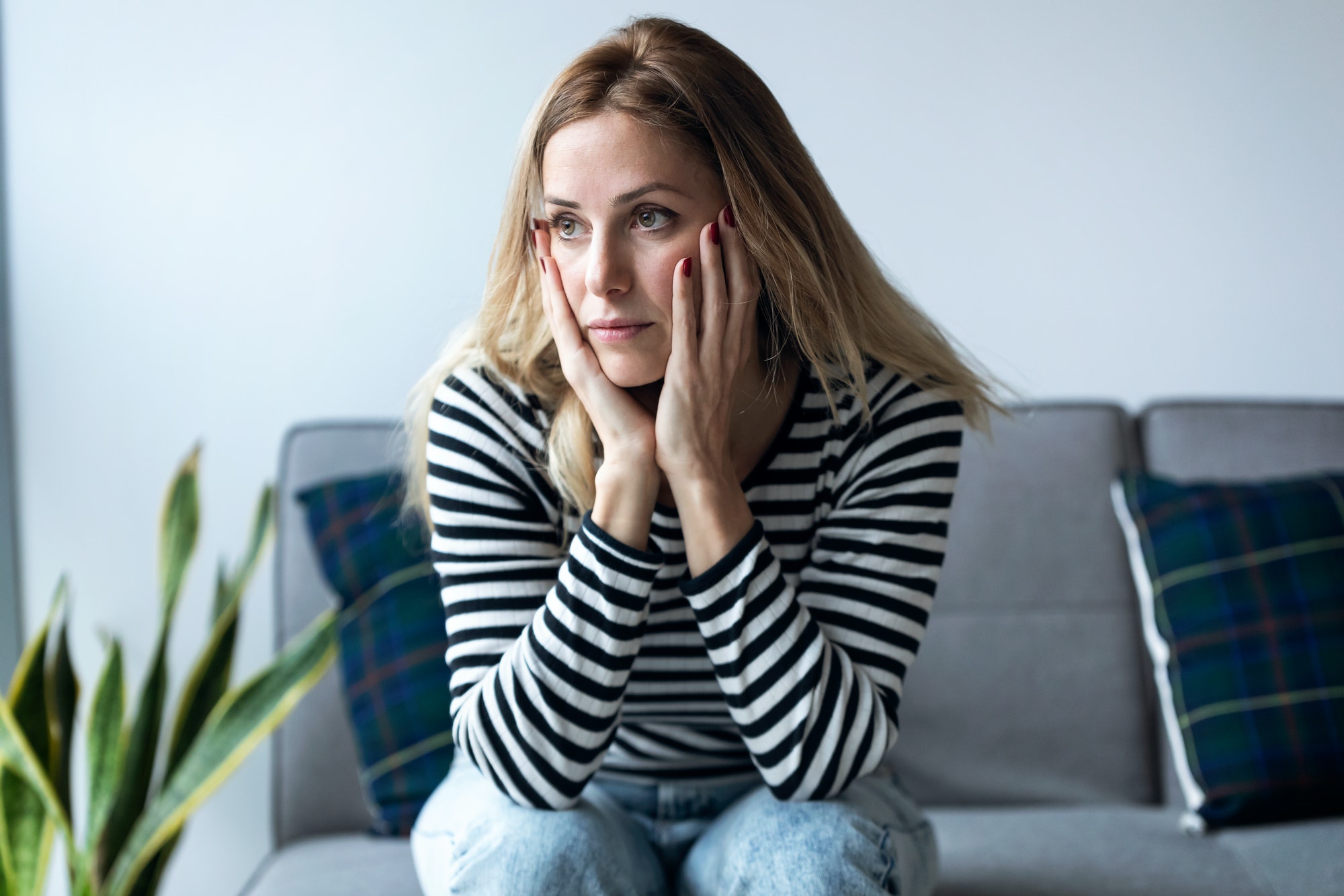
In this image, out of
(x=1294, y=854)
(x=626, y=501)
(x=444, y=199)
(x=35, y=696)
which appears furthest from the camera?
(x=444, y=199)

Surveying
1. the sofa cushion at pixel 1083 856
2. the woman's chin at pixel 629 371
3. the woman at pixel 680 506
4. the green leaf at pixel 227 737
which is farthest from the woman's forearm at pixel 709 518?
the green leaf at pixel 227 737

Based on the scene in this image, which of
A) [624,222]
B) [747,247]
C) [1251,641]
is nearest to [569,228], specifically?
[624,222]

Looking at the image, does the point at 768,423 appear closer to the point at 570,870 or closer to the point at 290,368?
the point at 570,870

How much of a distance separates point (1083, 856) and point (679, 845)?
22.4 inches

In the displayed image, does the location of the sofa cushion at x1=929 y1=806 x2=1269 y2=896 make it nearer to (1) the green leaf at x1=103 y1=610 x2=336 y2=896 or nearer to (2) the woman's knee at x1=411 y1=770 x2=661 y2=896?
(2) the woman's knee at x1=411 y1=770 x2=661 y2=896

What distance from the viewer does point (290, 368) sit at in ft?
6.30

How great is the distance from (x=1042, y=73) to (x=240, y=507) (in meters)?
1.62

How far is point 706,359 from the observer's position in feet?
3.57

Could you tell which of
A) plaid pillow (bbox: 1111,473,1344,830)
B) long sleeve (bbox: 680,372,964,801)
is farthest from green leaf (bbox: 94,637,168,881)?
plaid pillow (bbox: 1111,473,1344,830)

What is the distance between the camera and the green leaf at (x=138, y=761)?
1514 millimetres

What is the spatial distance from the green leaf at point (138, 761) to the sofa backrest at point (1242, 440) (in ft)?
5.03

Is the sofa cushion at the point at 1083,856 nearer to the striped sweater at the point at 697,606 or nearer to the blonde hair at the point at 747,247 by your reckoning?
the striped sweater at the point at 697,606

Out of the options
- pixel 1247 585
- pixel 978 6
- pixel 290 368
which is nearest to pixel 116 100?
pixel 290 368

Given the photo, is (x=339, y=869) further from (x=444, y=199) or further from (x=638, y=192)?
Answer: (x=444, y=199)
